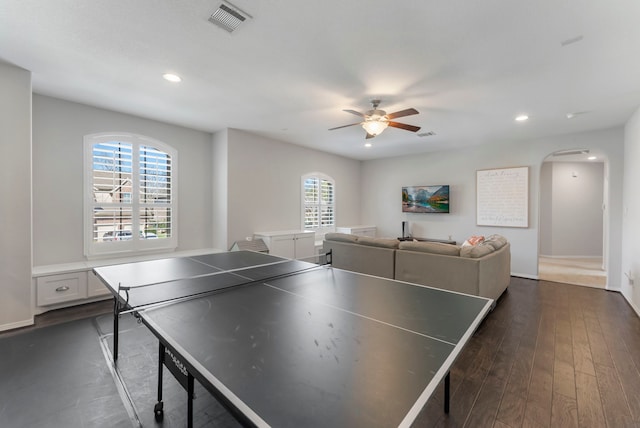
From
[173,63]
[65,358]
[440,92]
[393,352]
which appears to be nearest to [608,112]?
[440,92]

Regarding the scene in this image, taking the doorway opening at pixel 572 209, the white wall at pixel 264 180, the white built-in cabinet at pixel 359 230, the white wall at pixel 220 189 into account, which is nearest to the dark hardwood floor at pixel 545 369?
the white wall at pixel 220 189

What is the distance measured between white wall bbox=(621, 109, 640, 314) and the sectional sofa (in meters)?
1.46

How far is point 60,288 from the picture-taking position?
348 cm

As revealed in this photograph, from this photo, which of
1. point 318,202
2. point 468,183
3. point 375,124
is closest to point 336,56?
point 375,124

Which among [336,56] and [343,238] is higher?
[336,56]

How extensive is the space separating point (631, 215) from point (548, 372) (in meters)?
3.32

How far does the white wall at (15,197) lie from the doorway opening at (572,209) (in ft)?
33.0

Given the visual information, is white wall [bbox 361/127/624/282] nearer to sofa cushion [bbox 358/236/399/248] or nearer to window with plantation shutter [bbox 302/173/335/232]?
window with plantation shutter [bbox 302/173/335/232]

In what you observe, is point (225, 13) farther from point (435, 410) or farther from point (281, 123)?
point (435, 410)

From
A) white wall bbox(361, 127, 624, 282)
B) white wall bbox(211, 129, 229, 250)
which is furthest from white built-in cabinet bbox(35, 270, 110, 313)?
white wall bbox(361, 127, 624, 282)

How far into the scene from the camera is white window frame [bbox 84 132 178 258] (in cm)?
398

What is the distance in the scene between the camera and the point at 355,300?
1.73 metres

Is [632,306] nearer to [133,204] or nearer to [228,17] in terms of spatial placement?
[228,17]

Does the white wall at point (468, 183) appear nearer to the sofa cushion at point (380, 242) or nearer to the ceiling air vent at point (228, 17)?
the sofa cushion at point (380, 242)
